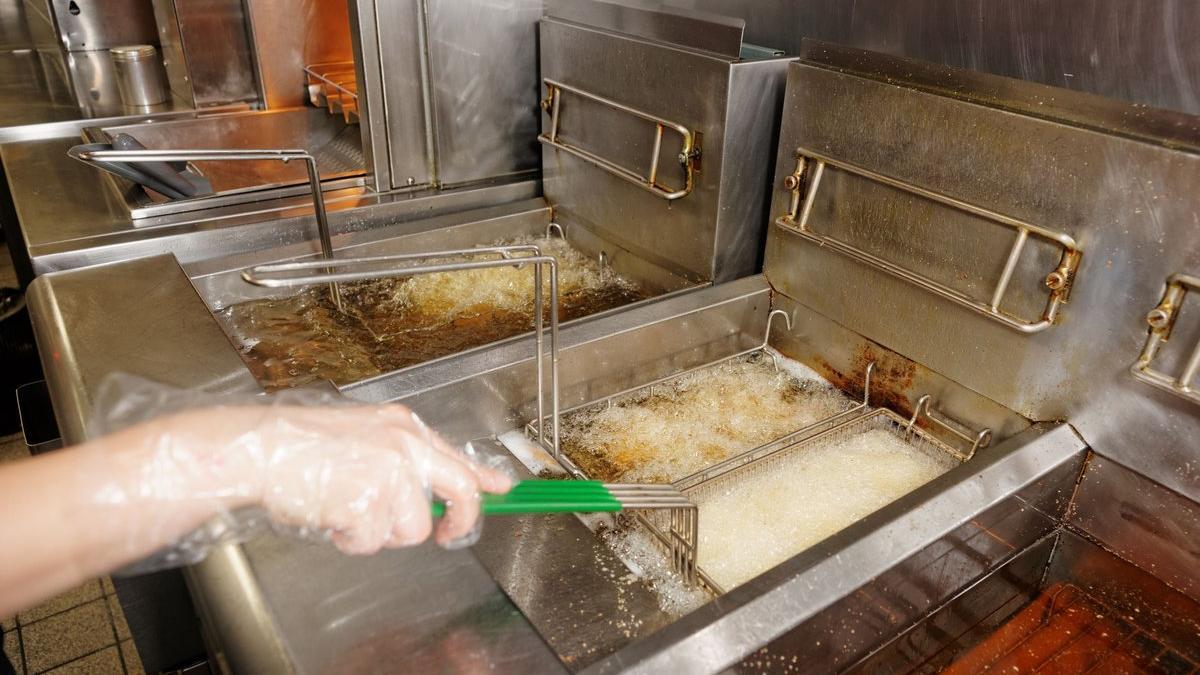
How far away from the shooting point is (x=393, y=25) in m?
2.49

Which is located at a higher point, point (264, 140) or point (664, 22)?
point (664, 22)

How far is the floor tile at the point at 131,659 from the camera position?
2.15 metres

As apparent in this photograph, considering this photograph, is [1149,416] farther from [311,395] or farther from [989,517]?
[311,395]

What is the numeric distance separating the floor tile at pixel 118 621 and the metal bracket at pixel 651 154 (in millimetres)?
1851

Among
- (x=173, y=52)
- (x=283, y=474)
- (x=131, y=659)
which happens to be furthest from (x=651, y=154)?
(x=173, y=52)

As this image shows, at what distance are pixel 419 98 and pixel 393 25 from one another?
0.24 m

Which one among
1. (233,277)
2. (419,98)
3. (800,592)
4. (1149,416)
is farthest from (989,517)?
(419,98)

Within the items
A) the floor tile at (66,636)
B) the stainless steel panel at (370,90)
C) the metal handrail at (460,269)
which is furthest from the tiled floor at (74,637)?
the stainless steel panel at (370,90)

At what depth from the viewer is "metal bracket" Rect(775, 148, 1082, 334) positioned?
4.68 ft

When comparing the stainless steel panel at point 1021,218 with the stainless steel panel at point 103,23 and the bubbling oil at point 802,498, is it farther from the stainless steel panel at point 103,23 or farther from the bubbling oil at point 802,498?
the stainless steel panel at point 103,23

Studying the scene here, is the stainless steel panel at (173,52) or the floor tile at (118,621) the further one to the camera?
the stainless steel panel at (173,52)

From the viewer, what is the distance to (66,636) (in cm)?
225

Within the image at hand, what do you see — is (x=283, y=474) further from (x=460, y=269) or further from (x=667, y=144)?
(x=667, y=144)

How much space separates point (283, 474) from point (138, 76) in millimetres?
3217
